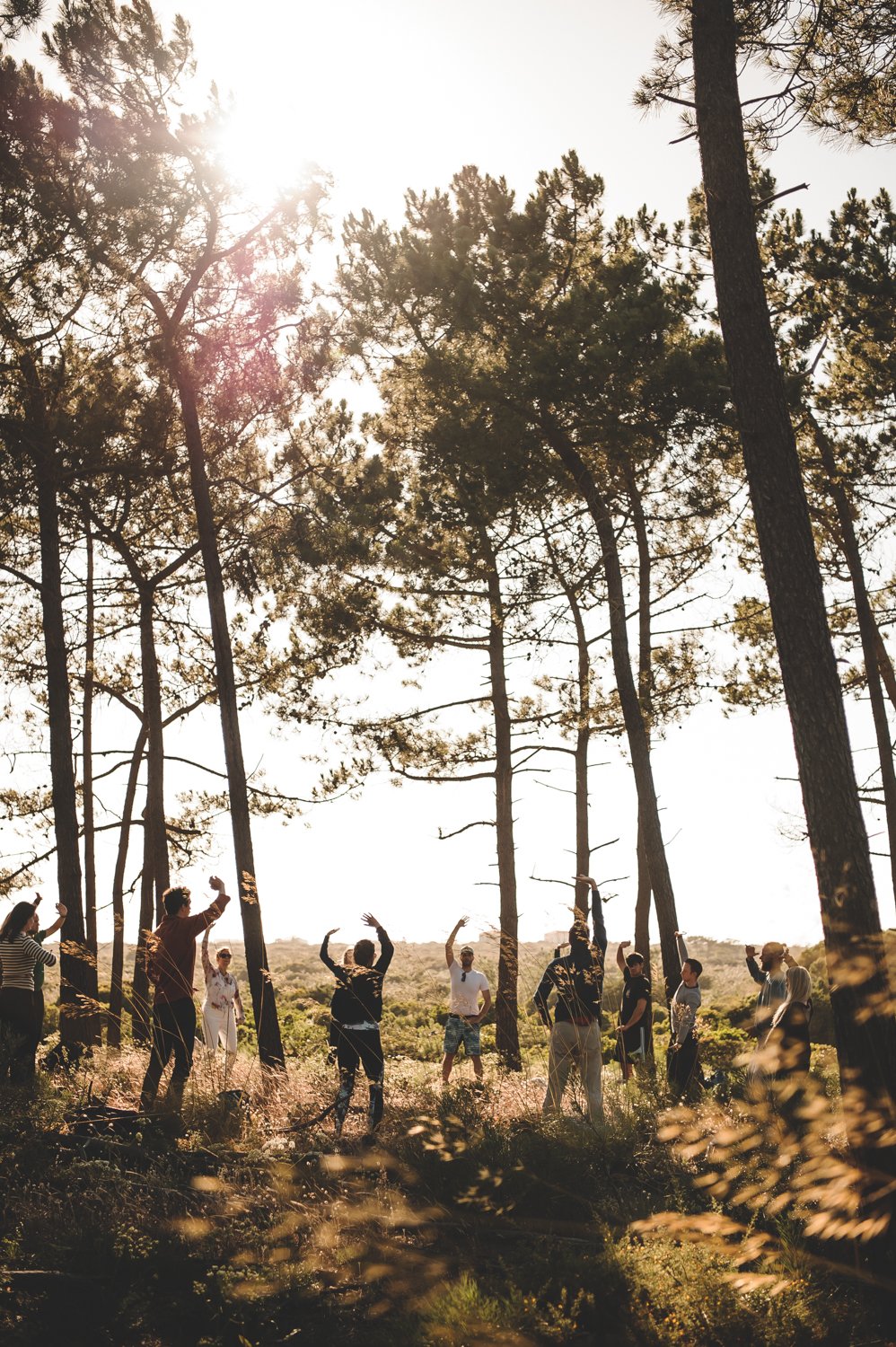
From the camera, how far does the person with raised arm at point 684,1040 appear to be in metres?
9.20

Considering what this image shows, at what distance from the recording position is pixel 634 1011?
9734mm

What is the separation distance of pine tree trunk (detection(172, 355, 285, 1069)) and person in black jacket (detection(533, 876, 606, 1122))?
3.32m

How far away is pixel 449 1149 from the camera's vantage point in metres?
6.01

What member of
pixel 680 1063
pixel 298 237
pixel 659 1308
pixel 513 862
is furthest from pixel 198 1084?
pixel 298 237

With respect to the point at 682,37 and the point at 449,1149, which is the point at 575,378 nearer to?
the point at 682,37

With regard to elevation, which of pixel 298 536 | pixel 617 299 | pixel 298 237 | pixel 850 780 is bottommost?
pixel 850 780

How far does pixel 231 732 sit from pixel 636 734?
5.17 meters

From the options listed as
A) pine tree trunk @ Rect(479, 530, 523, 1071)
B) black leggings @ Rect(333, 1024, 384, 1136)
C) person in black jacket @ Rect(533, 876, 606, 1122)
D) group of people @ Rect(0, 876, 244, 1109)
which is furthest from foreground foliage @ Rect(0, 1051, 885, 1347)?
pine tree trunk @ Rect(479, 530, 523, 1071)

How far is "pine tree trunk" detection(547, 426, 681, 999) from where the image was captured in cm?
1186

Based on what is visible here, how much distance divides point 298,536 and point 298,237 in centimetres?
398

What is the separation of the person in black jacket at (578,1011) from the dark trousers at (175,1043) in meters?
2.87

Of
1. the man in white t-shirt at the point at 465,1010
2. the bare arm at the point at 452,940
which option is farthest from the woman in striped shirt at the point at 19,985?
the man in white t-shirt at the point at 465,1010

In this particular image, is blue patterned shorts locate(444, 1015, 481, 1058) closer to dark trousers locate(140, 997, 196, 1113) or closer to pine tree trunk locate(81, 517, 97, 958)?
dark trousers locate(140, 997, 196, 1113)

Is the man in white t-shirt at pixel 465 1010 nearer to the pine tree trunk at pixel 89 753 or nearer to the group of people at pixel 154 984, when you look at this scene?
the group of people at pixel 154 984
